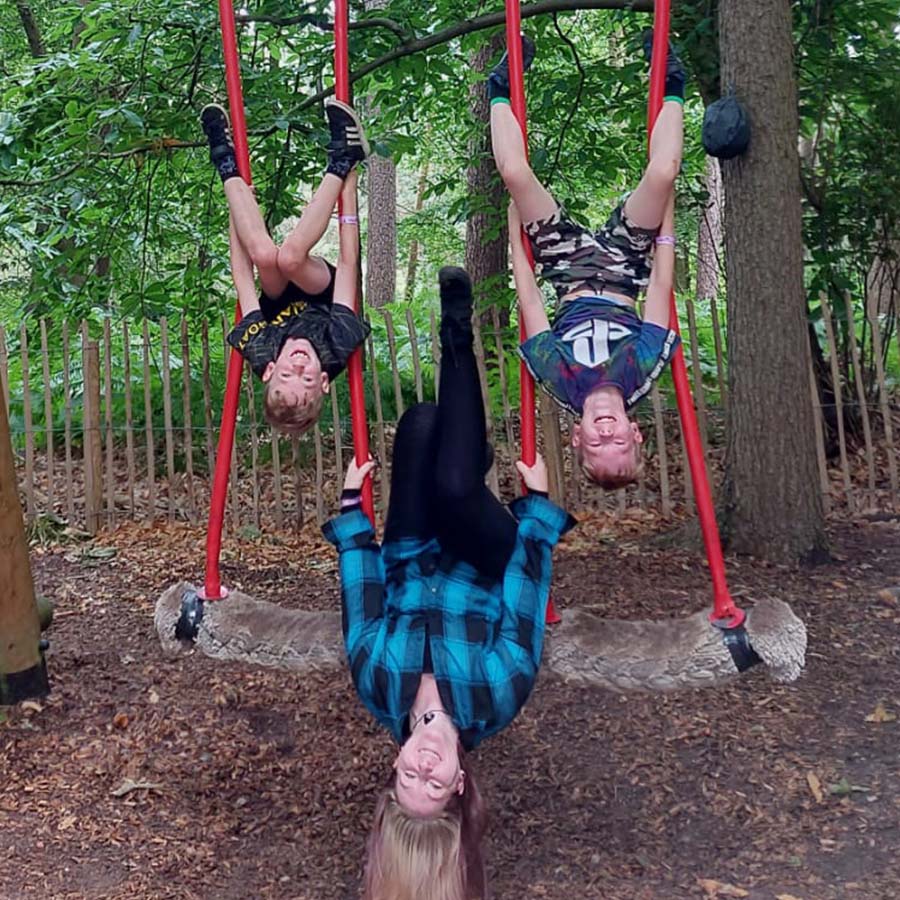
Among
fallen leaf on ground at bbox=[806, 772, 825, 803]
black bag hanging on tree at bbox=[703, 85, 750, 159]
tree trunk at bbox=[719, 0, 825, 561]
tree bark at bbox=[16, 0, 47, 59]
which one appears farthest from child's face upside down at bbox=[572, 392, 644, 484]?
tree bark at bbox=[16, 0, 47, 59]

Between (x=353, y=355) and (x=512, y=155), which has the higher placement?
(x=512, y=155)

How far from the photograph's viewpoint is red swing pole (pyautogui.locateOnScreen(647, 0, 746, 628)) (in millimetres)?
2543

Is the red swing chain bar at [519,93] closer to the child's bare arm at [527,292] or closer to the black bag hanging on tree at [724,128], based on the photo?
the child's bare arm at [527,292]

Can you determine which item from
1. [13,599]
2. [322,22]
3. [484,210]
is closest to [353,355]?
[13,599]

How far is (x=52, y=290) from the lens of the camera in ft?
17.5

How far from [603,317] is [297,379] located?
0.89 metres

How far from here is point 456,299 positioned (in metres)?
2.50

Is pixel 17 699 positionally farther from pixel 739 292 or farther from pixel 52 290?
pixel 739 292

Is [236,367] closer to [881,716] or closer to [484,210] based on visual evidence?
[881,716]

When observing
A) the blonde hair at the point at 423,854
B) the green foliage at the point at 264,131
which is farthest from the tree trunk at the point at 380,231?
the blonde hair at the point at 423,854

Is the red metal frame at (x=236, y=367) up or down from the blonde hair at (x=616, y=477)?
up

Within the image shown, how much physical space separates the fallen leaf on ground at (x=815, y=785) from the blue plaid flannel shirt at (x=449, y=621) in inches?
45.8

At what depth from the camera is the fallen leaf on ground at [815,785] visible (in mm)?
2941

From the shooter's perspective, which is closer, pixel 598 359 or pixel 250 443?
pixel 598 359
